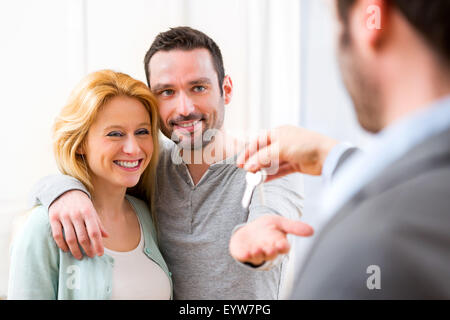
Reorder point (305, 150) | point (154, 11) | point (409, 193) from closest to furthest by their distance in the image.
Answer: point (409, 193), point (305, 150), point (154, 11)

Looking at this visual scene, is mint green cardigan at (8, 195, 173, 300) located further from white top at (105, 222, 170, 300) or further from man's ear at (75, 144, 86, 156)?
man's ear at (75, 144, 86, 156)

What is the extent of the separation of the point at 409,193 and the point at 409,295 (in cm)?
10

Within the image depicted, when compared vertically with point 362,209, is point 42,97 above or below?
above

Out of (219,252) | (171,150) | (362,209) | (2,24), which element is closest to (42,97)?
(2,24)

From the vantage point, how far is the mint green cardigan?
0.77 m

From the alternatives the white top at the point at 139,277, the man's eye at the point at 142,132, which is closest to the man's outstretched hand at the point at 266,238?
the white top at the point at 139,277

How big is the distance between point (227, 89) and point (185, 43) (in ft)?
0.40

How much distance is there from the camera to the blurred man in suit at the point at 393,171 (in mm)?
399

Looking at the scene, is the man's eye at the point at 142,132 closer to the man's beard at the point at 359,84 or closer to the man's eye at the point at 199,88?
the man's eye at the point at 199,88

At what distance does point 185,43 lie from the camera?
2.70 feet

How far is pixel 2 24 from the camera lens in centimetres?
91

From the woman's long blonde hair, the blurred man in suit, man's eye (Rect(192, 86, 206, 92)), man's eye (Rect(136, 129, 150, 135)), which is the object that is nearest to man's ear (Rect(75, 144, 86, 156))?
the woman's long blonde hair

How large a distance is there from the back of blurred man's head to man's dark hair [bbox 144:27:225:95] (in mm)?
314

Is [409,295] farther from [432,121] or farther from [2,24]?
[2,24]
